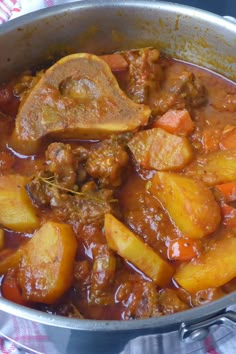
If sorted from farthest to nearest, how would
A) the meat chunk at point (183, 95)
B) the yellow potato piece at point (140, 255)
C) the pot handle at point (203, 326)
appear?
the meat chunk at point (183, 95), the yellow potato piece at point (140, 255), the pot handle at point (203, 326)

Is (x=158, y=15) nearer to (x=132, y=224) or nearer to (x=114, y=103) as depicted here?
(x=114, y=103)

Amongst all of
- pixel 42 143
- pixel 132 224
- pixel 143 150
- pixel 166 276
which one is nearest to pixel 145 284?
pixel 166 276

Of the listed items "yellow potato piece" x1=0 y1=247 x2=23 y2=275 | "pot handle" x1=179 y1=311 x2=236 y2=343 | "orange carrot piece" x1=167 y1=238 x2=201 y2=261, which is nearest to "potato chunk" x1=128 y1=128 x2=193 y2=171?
"orange carrot piece" x1=167 y1=238 x2=201 y2=261

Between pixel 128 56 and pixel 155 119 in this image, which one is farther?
pixel 128 56

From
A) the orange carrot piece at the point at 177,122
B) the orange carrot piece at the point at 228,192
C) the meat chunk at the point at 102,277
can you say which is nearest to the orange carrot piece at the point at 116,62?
the orange carrot piece at the point at 177,122

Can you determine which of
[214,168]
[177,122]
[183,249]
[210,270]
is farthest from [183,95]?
[210,270]

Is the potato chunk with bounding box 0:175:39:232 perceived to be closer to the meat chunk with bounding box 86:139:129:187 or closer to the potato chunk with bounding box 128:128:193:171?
the meat chunk with bounding box 86:139:129:187

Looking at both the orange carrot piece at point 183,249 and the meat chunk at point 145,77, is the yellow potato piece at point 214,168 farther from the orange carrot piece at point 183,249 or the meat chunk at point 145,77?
the meat chunk at point 145,77
